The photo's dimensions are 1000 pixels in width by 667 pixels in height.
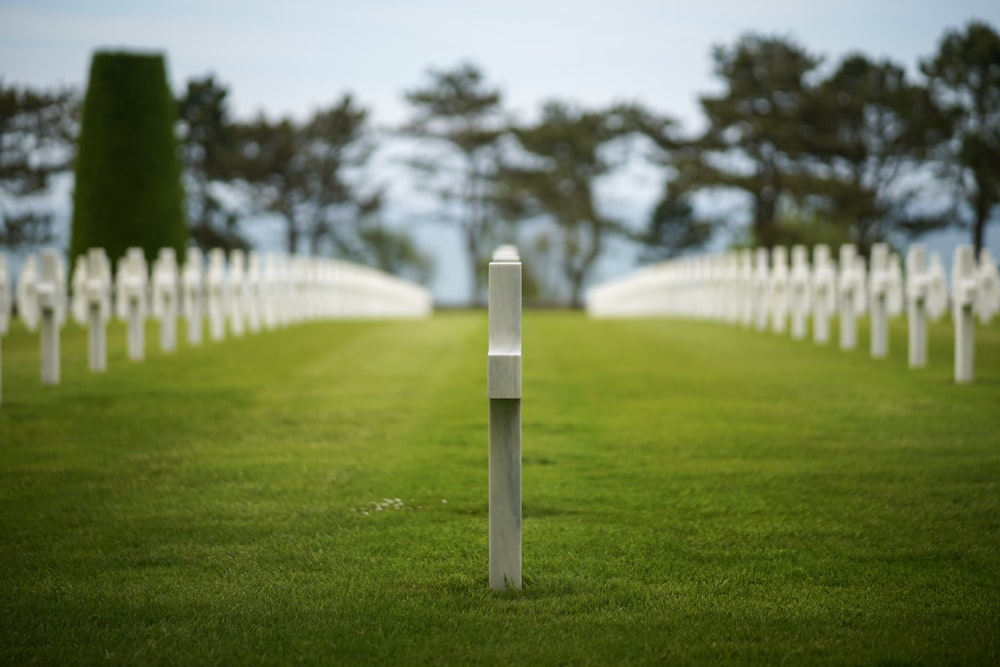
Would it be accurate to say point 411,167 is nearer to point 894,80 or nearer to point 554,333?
point 894,80

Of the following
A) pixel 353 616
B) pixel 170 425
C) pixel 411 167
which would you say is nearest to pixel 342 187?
pixel 411 167

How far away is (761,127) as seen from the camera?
56938mm

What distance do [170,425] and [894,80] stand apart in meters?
52.8

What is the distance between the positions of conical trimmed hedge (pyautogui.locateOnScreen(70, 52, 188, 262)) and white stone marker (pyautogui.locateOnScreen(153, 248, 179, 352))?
14.9m

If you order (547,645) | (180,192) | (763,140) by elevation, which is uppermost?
(763,140)

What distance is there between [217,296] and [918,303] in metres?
10.2

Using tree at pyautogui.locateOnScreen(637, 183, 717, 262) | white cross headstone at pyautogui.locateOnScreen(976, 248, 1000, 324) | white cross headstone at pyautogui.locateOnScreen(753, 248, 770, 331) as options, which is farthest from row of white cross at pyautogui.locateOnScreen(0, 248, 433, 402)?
tree at pyautogui.locateOnScreen(637, 183, 717, 262)

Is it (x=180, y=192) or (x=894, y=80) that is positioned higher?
(x=894, y=80)

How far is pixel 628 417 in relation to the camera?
30.8ft

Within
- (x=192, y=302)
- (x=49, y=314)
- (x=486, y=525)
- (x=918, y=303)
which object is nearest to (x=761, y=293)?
(x=918, y=303)

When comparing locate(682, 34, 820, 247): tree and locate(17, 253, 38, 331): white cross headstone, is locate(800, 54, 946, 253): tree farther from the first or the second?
locate(17, 253, 38, 331): white cross headstone

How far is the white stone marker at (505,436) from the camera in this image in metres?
4.56

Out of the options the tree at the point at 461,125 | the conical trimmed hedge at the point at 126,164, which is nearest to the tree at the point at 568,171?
the tree at the point at 461,125

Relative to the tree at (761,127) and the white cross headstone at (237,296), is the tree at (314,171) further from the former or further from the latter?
the white cross headstone at (237,296)
